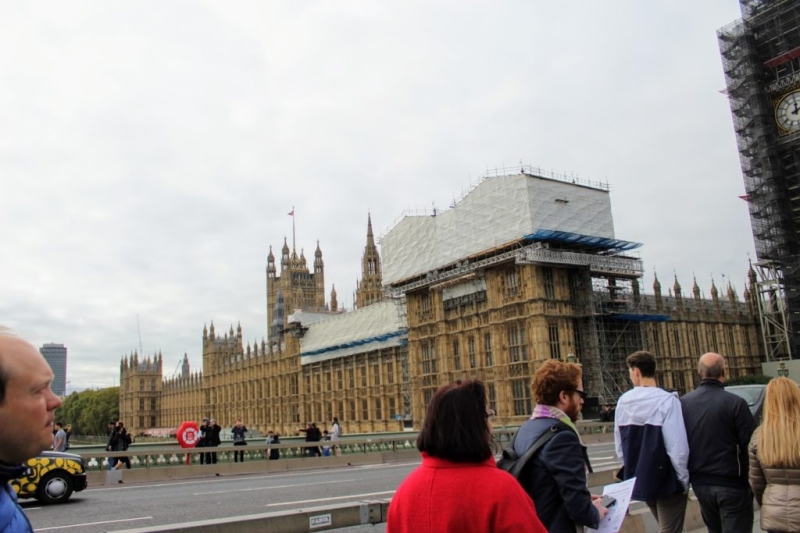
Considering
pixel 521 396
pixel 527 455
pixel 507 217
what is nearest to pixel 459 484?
pixel 527 455

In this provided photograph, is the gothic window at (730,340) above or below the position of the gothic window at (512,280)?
below

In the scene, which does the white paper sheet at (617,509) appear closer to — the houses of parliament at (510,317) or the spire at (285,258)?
the houses of parliament at (510,317)

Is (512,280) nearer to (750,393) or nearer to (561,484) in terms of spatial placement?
(750,393)

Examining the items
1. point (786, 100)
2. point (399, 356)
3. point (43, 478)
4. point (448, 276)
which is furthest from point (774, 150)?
point (43, 478)

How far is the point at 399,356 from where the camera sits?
198 feet

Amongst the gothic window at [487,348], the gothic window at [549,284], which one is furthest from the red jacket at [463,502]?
the gothic window at [487,348]

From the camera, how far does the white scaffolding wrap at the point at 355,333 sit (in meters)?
61.1

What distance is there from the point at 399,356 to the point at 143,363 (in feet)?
271

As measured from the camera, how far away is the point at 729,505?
543 cm

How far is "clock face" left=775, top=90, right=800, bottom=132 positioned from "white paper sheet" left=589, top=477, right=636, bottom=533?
5019 cm

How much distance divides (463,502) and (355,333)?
64759 mm

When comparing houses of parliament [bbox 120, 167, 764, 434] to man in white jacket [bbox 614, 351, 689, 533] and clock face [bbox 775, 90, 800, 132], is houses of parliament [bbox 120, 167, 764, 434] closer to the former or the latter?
clock face [bbox 775, 90, 800, 132]

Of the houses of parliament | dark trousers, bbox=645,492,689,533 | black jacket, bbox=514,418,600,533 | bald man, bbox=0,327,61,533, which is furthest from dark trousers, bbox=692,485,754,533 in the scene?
the houses of parliament

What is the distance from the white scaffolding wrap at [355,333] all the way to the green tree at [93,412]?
219 feet
